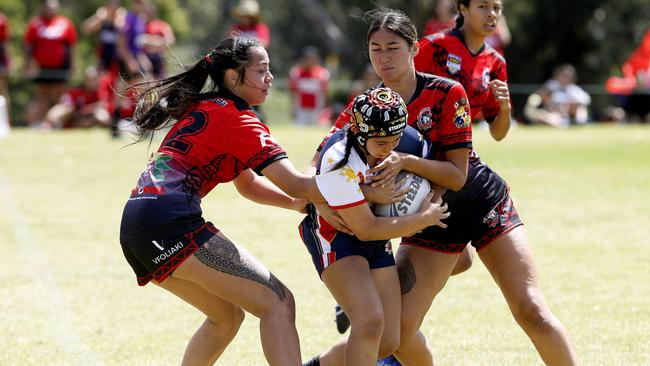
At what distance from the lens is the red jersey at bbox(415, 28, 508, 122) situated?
5.57 meters

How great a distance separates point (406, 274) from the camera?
494 cm

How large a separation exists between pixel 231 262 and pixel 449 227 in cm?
114

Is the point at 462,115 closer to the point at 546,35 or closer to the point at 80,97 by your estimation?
the point at 80,97

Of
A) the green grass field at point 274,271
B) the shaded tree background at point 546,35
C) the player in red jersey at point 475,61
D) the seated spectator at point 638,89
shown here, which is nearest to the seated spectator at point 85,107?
the green grass field at point 274,271

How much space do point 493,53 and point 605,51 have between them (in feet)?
102

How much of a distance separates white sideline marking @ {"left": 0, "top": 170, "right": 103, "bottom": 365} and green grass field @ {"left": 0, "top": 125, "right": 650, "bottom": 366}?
2 cm

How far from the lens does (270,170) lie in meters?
4.52

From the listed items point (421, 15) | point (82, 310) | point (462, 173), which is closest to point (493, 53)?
point (462, 173)

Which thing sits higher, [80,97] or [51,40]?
[51,40]

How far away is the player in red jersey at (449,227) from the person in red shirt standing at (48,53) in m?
15.9

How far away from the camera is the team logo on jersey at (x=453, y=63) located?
5570mm

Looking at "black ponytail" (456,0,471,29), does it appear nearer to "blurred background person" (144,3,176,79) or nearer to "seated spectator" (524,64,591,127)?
"blurred background person" (144,3,176,79)

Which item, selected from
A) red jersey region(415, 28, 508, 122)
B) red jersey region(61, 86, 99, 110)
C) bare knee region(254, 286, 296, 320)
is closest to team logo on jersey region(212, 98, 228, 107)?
bare knee region(254, 286, 296, 320)

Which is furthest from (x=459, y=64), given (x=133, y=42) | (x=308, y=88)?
(x=308, y=88)
